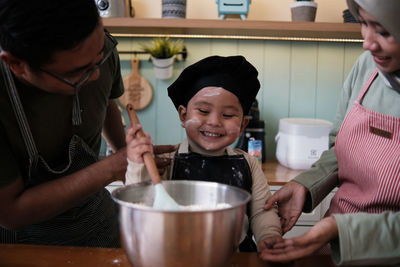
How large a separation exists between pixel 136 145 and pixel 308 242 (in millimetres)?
→ 463

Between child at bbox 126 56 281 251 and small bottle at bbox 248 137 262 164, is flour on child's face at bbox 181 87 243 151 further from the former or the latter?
small bottle at bbox 248 137 262 164

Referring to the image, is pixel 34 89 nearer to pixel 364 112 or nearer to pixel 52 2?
pixel 52 2

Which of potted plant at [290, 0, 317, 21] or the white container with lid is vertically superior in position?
potted plant at [290, 0, 317, 21]

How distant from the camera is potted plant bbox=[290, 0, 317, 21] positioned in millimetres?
2244

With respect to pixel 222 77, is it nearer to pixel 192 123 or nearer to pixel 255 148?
pixel 192 123

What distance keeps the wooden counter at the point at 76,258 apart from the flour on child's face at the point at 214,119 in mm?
380

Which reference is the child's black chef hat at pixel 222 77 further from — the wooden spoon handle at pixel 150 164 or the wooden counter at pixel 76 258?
the wooden counter at pixel 76 258

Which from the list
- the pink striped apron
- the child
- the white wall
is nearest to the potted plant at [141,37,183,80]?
the white wall

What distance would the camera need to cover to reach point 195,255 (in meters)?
0.70

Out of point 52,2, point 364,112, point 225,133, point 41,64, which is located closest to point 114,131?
point 225,133

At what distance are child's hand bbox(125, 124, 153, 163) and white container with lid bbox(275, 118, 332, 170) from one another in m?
1.52

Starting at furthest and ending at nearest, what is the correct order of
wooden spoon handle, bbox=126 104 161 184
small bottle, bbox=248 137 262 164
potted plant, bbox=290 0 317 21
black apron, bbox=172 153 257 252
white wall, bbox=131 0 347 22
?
white wall, bbox=131 0 347 22 < small bottle, bbox=248 137 262 164 < potted plant, bbox=290 0 317 21 < black apron, bbox=172 153 257 252 < wooden spoon handle, bbox=126 104 161 184

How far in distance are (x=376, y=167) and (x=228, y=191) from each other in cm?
45

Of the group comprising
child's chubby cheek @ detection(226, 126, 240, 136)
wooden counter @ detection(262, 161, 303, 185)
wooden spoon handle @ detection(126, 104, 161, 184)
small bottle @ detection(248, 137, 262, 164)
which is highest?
wooden spoon handle @ detection(126, 104, 161, 184)
